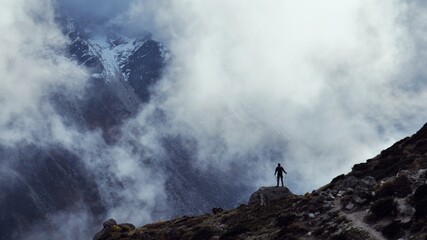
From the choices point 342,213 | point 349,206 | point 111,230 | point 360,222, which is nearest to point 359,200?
point 349,206

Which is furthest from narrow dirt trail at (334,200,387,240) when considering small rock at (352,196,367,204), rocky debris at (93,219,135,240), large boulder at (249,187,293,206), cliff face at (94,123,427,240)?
rocky debris at (93,219,135,240)

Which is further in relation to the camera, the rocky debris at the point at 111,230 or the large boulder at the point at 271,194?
the rocky debris at the point at 111,230

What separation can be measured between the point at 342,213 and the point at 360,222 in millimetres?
4423

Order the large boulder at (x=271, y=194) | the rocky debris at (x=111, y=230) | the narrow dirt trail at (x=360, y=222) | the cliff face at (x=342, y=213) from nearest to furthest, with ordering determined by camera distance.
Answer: the narrow dirt trail at (x=360, y=222), the cliff face at (x=342, y=213), the large boulder at (x=271, y=194), the rocky debris at (x=111, y=230)

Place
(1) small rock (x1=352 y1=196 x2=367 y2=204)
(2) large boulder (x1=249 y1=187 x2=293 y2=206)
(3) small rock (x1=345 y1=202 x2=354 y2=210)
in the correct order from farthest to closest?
(2) large boulder (x1=249 y1=187 x2=293 y2=206) < (3) small rock (x1=345 y1=202 x2=354 y2=210) < (1) small rock (x1=352 y1=196 x2=367 y2=204)

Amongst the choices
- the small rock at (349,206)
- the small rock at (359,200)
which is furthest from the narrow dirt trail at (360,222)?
the small rock at (359,200)

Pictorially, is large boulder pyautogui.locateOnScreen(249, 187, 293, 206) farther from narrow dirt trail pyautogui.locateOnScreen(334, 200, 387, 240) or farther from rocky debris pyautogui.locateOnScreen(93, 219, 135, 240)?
rocky debris pyautogui.locateOnScreen(93, 219, 135, 240)

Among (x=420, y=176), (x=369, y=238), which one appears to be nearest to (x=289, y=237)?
(x=369, y=238)

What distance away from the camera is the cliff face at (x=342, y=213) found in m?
39.8

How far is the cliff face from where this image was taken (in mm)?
39844

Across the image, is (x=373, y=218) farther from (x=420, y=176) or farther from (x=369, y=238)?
(x=420, y=176)

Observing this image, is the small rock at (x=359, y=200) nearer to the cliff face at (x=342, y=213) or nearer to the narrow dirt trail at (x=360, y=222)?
the cliff face at (x=342, y=213)

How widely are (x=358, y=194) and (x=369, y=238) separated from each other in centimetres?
1069

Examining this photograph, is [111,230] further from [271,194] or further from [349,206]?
[349,206]
